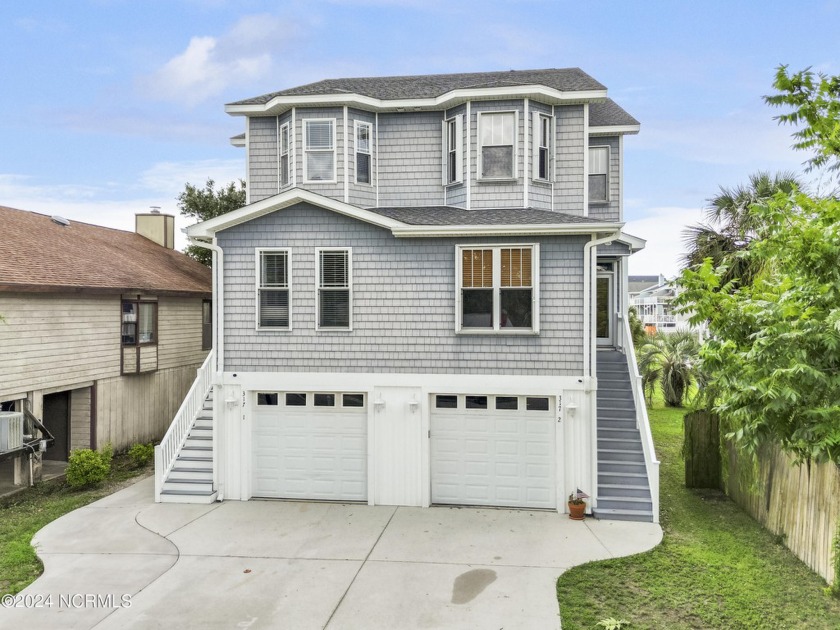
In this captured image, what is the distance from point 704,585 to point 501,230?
6.07m

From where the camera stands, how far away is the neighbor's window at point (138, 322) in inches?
584

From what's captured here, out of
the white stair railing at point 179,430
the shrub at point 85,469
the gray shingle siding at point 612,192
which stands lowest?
the shrub at point 85,469

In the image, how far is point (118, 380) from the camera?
1448 cm

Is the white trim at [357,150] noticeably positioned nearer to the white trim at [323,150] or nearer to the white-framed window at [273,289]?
the white trim at [323,150]

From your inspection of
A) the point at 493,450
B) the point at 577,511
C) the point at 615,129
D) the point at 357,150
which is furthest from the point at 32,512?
the point at 615,129

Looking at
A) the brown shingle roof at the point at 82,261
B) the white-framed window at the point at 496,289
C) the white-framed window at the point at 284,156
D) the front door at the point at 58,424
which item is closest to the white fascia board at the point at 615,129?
the white-framed window at the point at 496,289

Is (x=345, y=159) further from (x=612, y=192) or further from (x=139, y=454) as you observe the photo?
(x=139, y=454)

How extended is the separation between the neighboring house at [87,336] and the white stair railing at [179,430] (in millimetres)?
2692

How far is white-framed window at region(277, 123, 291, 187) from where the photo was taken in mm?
12641

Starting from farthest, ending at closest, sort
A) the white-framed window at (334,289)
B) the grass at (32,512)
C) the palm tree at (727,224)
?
1. the palm tree at (727,224)
2. the white-framed window at (334,289)
3. the grass at (32,512)

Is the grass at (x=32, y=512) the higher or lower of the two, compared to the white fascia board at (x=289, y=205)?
lower

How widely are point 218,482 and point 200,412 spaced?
6.29ft

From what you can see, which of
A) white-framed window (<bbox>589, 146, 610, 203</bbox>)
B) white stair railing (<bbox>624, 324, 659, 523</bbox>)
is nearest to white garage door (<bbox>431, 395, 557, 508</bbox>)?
white stair railing (<bbox>624, 324, 659, 523</bbox>)

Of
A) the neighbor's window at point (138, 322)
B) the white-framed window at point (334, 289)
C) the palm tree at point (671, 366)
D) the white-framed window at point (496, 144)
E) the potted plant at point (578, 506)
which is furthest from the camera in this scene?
the palm tree at point (671, 366)
